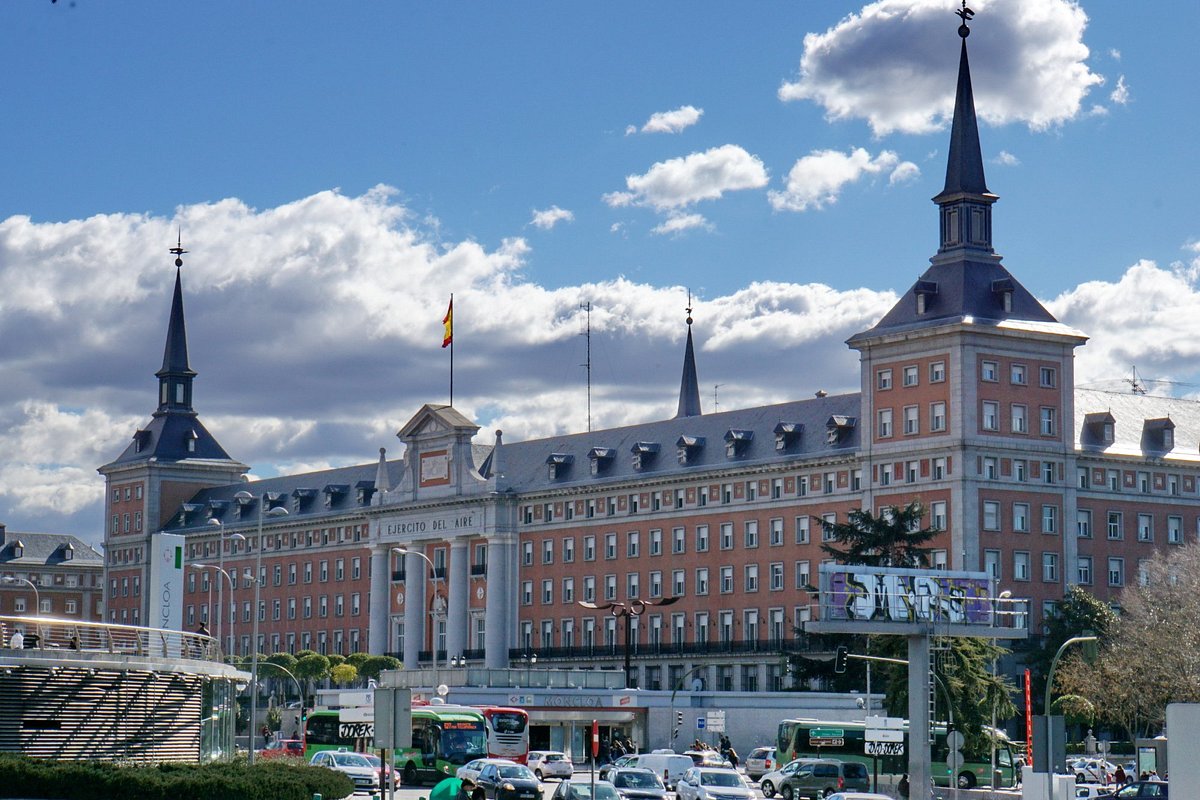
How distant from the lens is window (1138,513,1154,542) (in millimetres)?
110125

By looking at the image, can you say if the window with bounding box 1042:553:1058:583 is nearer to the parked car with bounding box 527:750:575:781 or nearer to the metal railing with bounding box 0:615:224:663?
the parked car with bounding box 527:750:575:781

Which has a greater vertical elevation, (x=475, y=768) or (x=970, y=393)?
(x=970, y=393)

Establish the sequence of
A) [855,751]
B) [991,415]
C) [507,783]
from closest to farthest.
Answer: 1. [507,783]
2. [855,751]
3. [991,415]

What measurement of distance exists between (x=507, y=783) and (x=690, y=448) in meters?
64.7

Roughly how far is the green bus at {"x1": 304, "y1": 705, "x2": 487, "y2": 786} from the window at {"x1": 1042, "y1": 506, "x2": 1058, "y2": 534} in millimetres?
40426

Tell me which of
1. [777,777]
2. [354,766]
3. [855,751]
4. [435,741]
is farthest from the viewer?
[855,751]

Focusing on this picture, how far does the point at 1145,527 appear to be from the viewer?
110438 mm

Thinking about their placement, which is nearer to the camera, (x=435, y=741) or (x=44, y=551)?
(x=435, y=741)

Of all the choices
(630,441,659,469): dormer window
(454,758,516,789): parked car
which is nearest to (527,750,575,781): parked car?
(454,758,516,789): parked car

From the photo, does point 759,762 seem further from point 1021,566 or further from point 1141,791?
point 1141,791

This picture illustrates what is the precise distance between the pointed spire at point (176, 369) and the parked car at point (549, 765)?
267 ft

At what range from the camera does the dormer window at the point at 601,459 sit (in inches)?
5034

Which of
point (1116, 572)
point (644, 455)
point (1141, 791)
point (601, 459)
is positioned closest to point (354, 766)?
point (1141, 791)

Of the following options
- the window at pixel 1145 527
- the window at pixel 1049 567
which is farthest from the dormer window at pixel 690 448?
the window at pixel 1145 527
